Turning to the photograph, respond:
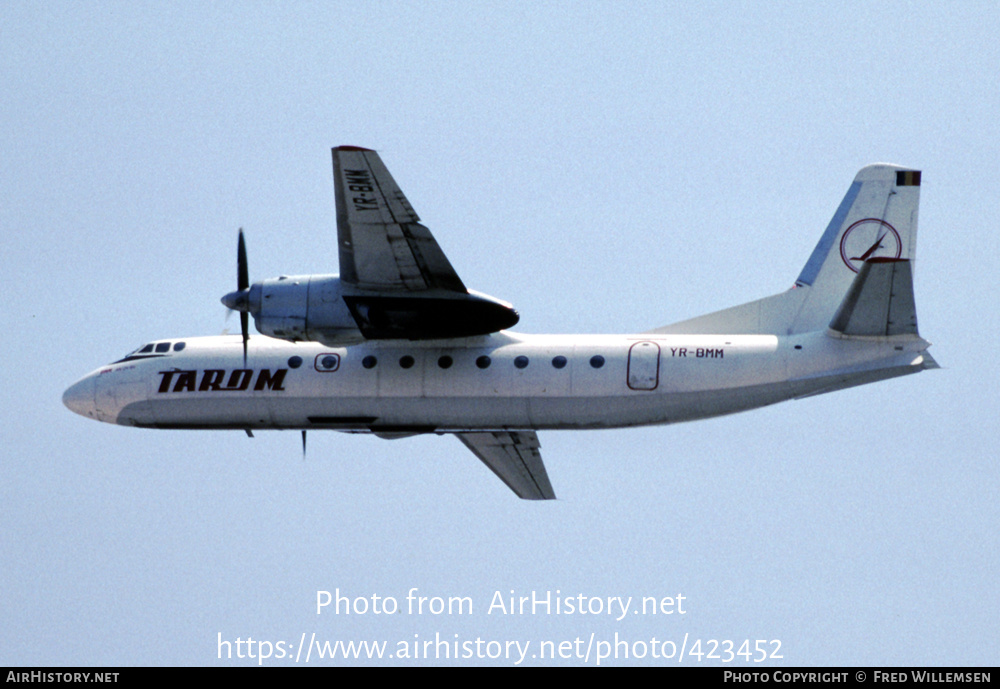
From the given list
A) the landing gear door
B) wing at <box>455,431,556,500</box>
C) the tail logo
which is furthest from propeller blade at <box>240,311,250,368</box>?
the tail logo

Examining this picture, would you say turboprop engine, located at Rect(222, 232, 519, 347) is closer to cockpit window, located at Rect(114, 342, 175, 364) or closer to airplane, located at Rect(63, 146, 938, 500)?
airplane, located at Rect(63, 146, 938, 500)

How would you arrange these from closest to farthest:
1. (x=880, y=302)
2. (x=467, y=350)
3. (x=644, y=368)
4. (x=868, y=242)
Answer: (x=880, y=302) < (x=644, y=368) < (x=467, y=350) < (x=868, y=242)

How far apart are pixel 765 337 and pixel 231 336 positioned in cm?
1238

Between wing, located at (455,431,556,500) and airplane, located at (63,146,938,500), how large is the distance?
0.85 meters

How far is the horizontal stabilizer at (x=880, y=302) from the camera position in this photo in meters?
30.1

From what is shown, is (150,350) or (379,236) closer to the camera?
(379,236)

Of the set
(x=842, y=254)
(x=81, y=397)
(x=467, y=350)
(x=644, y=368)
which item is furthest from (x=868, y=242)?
(x=81, y=397)

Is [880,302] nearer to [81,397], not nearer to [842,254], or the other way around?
[842,254]

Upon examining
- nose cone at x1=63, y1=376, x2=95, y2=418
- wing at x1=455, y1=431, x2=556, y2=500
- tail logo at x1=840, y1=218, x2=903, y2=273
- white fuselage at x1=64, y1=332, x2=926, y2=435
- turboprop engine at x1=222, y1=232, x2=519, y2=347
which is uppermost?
tail logo at x1=840, y1=218, x2=903, y2=273

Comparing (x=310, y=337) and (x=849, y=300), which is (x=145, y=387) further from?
(x=849, y=300)

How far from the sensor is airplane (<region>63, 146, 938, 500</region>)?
1216 inches

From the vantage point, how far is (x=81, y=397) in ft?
119

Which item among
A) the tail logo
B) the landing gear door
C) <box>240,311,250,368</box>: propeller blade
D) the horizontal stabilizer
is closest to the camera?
the horizontal stabilizer

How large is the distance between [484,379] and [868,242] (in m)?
9.27
